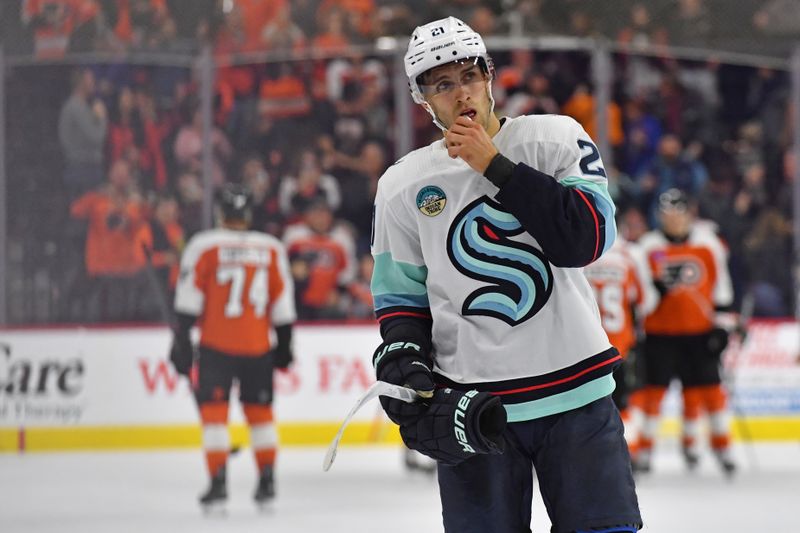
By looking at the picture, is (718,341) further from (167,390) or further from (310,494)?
(167,390)

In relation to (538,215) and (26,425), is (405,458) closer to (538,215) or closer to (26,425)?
(26,425)

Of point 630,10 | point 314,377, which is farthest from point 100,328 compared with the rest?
point 630,10

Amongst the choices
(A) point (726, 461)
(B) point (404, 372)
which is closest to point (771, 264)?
(A) point (726, 461)

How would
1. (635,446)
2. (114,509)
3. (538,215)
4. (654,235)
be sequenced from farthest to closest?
(654,235) < (635,446) < (114,509) < (538,215)

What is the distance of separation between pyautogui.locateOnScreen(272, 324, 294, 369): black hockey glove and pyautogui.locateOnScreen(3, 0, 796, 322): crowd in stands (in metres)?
1.86

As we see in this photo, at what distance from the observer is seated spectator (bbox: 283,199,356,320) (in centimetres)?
817

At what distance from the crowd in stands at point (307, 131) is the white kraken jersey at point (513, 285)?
5.28 meters

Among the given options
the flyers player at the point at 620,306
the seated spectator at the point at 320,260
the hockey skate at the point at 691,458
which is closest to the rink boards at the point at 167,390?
the seated spectator at the point at 320,260

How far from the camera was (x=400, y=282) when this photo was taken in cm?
226

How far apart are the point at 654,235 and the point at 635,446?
3.75ft

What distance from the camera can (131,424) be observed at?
7707 mm

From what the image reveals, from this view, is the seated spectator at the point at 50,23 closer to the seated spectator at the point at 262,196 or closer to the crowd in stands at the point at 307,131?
the crowd in stands at the point at 307,131

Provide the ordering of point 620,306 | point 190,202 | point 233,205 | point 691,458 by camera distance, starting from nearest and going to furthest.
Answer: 1. point 233,205
2. point 620,306
3. point 691,458
4. point 190,202

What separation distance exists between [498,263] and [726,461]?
16.3ft
